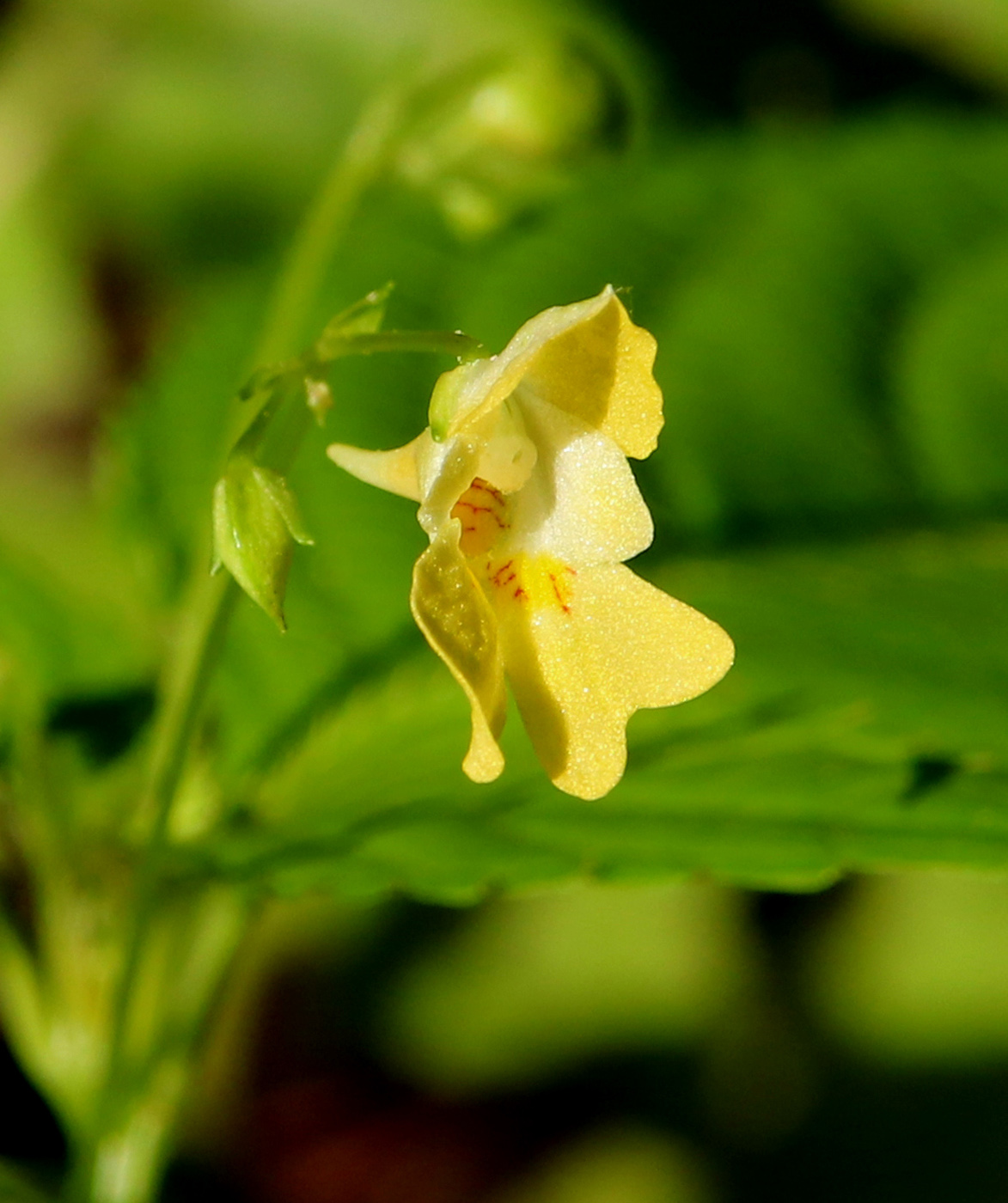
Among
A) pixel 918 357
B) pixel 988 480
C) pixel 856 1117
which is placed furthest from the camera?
pixel 856 1117

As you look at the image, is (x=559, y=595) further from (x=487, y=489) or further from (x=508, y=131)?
(x=508, y=131)

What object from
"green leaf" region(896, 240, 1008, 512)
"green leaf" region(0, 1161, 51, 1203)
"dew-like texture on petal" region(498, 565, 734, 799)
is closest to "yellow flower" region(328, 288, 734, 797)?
"dew-like texture on petal" region(498, 565, 734, 799)

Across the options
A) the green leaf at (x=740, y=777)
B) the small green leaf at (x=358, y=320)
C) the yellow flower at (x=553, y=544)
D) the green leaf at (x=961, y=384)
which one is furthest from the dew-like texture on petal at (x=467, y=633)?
the green leaf at (x=961, y=384)

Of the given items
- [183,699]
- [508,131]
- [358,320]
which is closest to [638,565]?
[508,131]

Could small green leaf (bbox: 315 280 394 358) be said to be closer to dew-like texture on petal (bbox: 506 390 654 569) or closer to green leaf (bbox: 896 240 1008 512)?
dew-like texture on petal (bbox: 506 390 654 569)

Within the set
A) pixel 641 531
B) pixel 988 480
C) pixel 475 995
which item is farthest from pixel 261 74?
pixel 641 531

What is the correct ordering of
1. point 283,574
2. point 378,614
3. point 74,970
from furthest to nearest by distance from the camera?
point 378,614 → point 74,970 → point 283,574

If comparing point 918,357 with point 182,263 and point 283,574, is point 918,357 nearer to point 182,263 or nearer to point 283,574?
point 283,574
